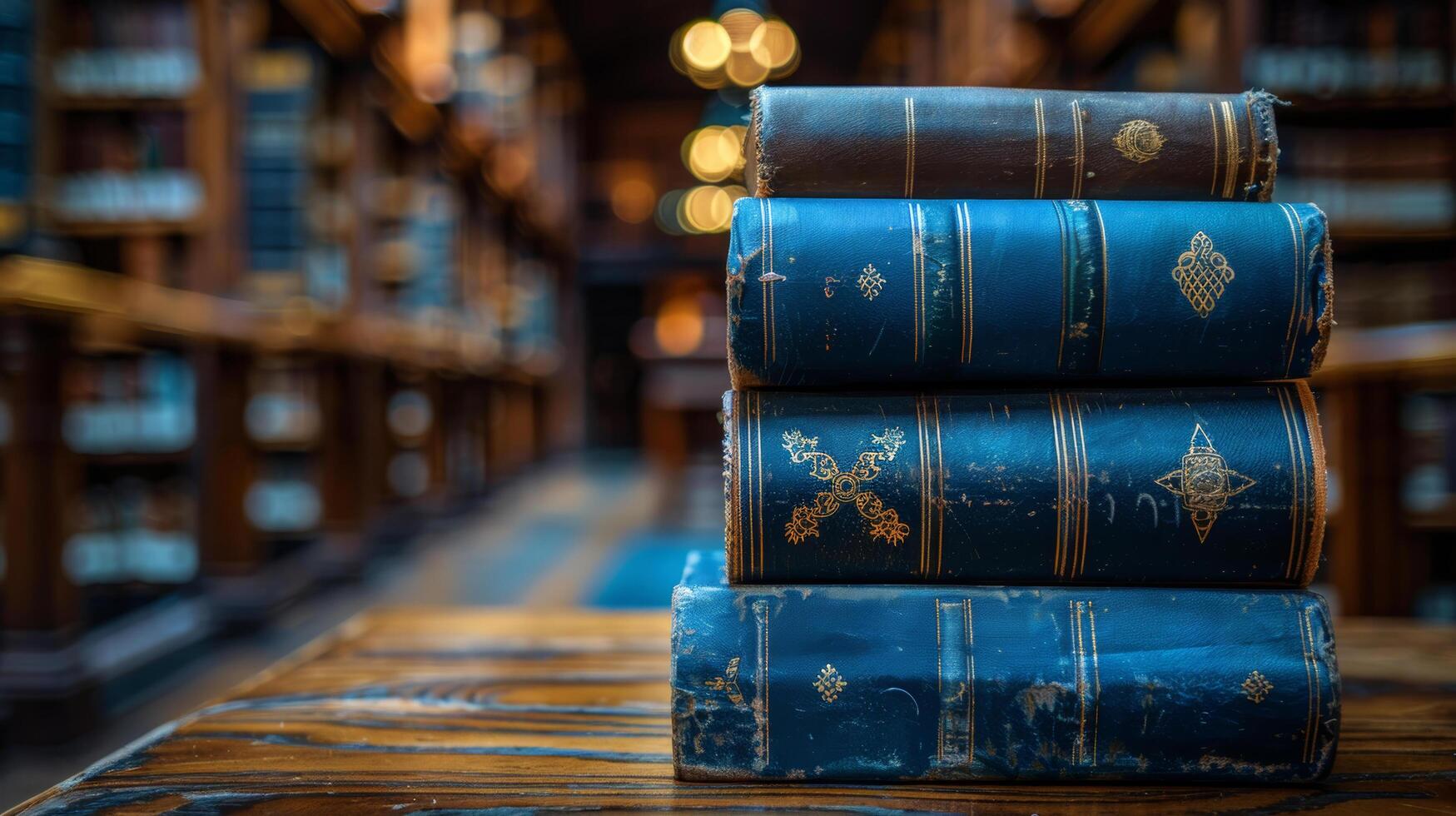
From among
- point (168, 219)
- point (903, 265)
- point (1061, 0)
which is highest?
point (1061, 0)

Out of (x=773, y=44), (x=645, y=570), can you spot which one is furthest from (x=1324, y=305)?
(x=773, y=44)

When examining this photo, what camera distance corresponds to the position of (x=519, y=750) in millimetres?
627

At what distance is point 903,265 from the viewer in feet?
1.90

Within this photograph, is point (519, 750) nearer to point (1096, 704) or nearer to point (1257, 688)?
point (1096, 704)

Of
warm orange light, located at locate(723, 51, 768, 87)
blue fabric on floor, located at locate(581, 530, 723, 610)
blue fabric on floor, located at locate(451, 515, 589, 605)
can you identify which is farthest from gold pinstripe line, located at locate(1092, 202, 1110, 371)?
warm orange light, located at locate(723, 51, 768, 87)

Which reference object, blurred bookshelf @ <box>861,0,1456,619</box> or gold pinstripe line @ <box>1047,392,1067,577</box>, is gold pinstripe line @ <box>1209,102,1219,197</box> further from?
blurred bookshelf @ <box>861,0,1456,619</box>

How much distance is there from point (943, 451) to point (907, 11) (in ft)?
30.4

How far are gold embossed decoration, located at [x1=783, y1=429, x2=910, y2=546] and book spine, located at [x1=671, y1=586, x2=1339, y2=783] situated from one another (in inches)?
1.7

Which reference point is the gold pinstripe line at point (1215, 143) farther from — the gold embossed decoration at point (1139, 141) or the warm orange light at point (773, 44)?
the warm orange light at point (773, 44)

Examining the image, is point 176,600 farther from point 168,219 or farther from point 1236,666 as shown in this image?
point 1236,666

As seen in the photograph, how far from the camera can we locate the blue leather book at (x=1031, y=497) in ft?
1.88

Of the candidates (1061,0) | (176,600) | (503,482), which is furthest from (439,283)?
(1061,0)

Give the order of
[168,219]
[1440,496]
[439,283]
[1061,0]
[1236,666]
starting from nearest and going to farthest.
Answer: [1236,666]
[168,219]
[1440,496]
[1061,0]
[439,283]

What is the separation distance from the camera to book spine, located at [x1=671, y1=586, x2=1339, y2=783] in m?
0.57
